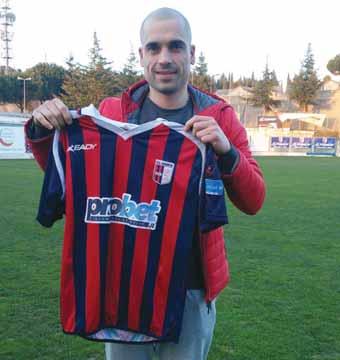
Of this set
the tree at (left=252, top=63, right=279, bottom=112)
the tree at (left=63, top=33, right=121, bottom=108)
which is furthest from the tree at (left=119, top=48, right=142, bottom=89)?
the tree at (left=252, top=63, right=279, bottom=112)

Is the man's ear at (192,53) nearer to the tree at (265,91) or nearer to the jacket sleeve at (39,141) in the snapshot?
the jacket sleeve at (39,141)

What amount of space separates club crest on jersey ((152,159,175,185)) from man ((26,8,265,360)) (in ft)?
0.59

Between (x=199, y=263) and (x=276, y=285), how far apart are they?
144 inches

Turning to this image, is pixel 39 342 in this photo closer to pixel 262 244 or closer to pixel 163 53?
pixel 163 53

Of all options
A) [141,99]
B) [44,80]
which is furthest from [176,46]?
[44,80]

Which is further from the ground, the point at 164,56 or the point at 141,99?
the point at 164,56

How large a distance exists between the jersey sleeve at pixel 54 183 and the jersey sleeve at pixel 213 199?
24.0 inches

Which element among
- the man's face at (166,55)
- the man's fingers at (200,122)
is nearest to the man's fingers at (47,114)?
the man's face at (166,55)

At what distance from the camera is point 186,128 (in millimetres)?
2064

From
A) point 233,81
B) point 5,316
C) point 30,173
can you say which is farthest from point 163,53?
point 233,81

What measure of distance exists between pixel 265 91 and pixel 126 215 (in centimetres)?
6665

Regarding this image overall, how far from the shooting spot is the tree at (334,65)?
3411 inches

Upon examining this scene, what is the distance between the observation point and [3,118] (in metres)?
25.1

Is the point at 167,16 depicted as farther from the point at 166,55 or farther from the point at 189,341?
the point at 189,341
